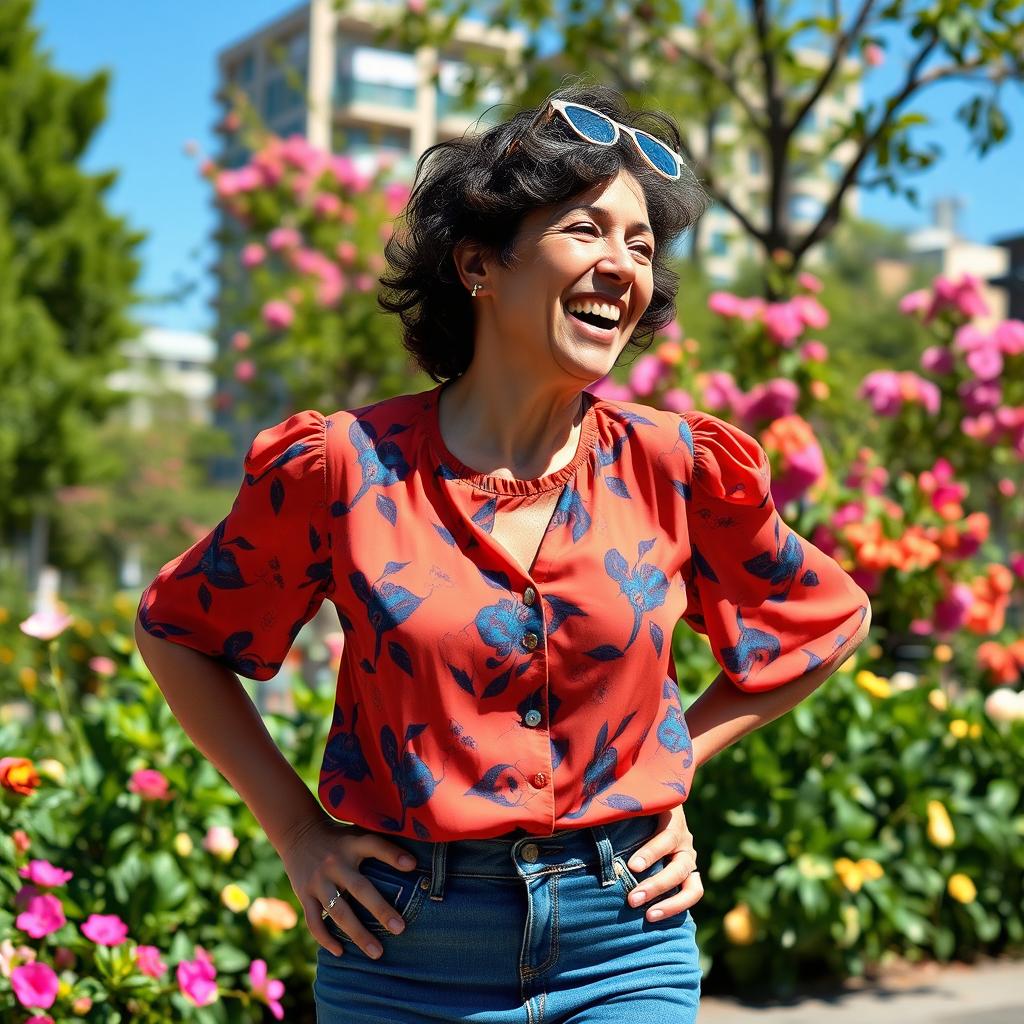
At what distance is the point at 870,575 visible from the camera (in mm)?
5453

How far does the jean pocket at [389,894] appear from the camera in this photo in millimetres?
1768

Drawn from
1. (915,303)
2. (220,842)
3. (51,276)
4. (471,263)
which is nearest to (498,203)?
(471,263)

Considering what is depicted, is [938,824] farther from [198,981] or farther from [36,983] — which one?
[36,983]

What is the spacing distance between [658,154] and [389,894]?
104 cm

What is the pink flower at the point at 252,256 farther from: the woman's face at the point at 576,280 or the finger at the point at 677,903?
the finger at the point at 677,903

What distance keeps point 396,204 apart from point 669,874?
1046 centimetres

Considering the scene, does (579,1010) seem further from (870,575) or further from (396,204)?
(396,204)

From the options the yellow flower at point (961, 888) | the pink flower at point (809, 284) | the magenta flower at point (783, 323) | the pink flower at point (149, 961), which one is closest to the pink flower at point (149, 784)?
the pink flower at point (149, 961)

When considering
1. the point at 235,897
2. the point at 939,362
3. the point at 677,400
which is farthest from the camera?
the point at 939,362

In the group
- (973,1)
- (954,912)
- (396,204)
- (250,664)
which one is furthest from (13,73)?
(250,664)

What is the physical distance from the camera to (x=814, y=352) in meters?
5.98

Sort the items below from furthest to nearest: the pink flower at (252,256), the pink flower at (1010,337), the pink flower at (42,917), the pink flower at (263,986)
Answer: the pink flower at (252,256)
the pink flower at (1010,337)
the pink flower at (263,986)
the pink flower at (42,917)

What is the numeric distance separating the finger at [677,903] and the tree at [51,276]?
16.6 meters

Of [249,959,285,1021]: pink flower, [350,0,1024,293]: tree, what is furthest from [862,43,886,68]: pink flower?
[249,959,285,1021]: pink flower
